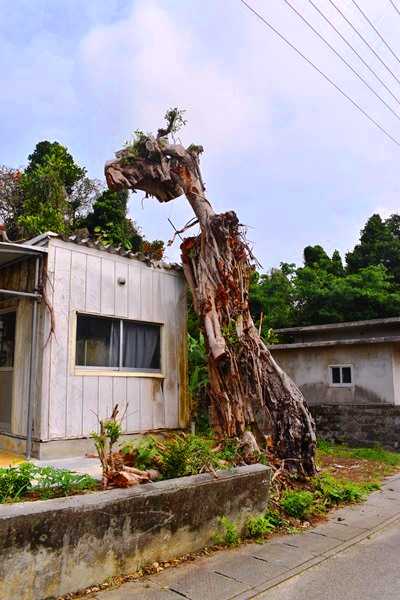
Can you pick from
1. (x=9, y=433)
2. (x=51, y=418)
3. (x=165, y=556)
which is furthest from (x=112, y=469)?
(x=9, y=433)

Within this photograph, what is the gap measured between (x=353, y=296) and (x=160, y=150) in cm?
1284

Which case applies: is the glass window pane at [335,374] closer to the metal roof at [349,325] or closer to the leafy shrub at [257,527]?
the metal roof at [349,325]

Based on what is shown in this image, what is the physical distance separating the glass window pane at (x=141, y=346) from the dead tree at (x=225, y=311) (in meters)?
1.01

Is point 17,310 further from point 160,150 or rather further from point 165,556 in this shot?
point 165,556

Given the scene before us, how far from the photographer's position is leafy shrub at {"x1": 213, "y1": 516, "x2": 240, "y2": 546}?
14.9 ft

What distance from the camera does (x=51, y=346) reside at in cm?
670

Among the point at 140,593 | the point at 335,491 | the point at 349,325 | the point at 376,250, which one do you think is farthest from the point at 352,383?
the point at 376,250

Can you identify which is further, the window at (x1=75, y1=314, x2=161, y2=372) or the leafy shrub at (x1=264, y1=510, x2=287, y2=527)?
the window at (x1=75, y1=314, x2=161, y2=372)

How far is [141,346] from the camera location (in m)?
8.08

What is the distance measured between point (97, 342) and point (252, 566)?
4.23m

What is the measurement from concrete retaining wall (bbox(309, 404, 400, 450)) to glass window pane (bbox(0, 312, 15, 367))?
7.61 m

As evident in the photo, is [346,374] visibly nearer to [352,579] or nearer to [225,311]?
[225,311]

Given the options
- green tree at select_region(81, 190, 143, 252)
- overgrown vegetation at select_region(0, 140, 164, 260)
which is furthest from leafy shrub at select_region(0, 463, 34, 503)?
green tree at select_region(81, 190, 143, 252)

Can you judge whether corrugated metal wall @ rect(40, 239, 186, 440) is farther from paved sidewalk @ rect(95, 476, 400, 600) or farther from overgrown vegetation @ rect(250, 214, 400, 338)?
overgrown vegetation @ rect(250, 214, 400, 338)
